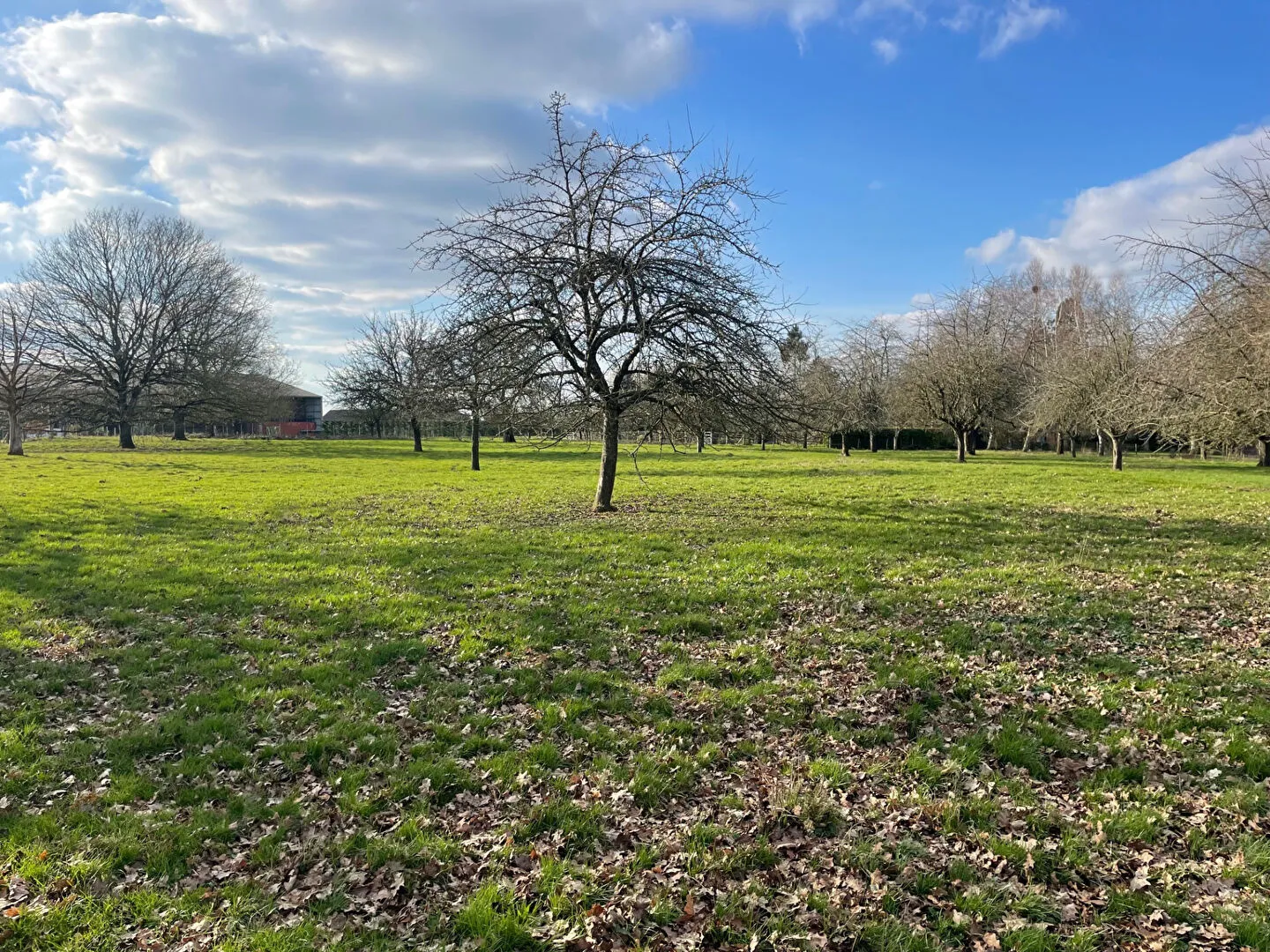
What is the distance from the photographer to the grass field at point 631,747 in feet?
11.4

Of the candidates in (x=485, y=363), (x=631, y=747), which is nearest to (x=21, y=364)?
(x=485, y=363)

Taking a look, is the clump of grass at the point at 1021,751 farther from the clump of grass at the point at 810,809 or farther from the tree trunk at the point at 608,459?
the tree trunk at the point at 608,459

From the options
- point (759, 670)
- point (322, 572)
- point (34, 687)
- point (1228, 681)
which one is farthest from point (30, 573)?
point (1228, 681)

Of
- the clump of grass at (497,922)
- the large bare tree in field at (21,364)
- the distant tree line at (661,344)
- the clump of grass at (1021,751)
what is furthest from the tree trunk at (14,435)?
the clump of grass at (1021,751)

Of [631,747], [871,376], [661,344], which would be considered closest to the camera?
[631,747]

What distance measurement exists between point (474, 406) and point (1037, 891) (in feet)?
44.8

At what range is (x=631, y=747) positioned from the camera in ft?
16.7

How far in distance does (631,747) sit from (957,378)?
3989cm

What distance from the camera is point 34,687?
588 cm

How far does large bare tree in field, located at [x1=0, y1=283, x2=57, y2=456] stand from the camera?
32562 mm

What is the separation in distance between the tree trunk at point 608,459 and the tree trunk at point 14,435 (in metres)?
33.2

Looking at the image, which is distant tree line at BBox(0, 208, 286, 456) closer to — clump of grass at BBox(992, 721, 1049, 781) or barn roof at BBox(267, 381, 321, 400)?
barn roof at BBox(267, 381, 321, 400)

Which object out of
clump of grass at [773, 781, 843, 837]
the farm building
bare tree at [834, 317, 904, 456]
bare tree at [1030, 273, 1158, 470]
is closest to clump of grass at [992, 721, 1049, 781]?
clump of grass at [773, 781, 843, 837]

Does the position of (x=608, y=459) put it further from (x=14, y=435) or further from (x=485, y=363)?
(x=14, y=435)
